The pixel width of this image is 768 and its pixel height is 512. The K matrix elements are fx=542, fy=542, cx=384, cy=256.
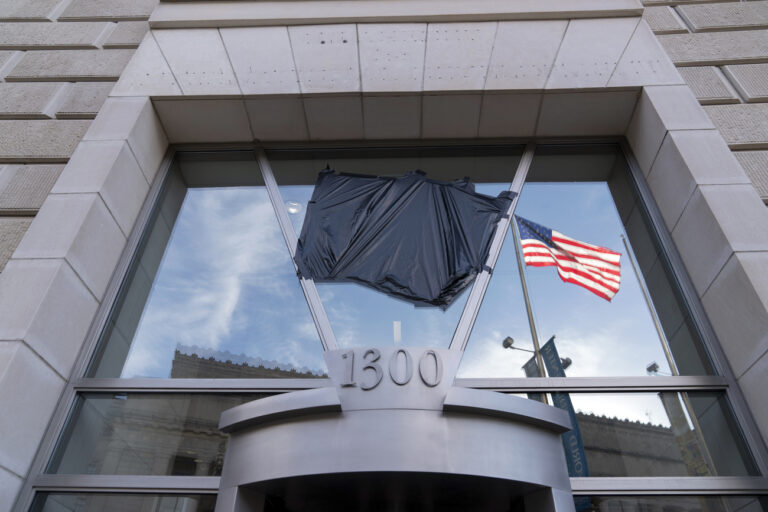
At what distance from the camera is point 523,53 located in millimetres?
7277

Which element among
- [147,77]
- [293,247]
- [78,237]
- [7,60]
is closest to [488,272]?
[293,247]

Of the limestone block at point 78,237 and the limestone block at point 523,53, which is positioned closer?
the limestone block at point 78,237

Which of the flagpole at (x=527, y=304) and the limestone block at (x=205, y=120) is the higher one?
the limestone block at (x=205, y=120)

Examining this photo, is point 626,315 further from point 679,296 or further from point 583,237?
point 583,237

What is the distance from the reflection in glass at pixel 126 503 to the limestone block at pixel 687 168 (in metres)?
5.82

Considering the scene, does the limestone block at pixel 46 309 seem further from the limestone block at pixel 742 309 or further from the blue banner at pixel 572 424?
the limestone block at pixel 742 309

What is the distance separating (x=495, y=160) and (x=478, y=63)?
1.32 m

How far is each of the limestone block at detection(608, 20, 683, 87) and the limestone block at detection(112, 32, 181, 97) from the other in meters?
5.83

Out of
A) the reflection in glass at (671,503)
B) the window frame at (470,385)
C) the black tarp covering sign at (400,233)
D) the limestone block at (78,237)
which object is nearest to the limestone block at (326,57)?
the black tarp covering sign at (400,233)

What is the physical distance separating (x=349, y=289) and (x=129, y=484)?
2890 millimetres

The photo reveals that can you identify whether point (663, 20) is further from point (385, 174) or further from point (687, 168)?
point (385, 174)

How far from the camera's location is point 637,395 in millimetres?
5449

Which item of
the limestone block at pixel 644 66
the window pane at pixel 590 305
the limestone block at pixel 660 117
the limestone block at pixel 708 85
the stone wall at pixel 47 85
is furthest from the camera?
the limestone block at pixel 644 66

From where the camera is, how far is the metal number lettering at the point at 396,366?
15.0ft
